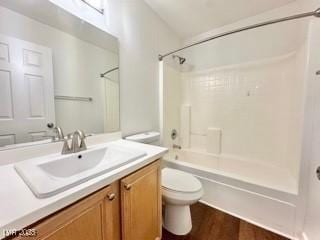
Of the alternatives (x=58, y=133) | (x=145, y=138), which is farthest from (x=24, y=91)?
(x=145, y=138)

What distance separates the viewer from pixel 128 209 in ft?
2.94

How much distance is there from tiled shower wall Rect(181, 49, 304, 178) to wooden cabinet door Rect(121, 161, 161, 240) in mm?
1505

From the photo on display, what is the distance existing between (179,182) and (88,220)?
0.92 metres

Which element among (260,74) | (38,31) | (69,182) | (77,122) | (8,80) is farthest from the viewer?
(260,74)

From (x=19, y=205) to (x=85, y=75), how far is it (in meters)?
1.01

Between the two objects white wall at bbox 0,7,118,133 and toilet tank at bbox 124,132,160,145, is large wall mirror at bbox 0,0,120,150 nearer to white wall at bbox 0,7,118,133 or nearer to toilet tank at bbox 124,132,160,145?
white wall at bbox 0,7,118,133

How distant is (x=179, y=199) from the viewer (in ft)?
4.29

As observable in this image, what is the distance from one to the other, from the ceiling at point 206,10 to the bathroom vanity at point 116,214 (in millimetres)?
1809

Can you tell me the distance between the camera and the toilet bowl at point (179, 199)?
1312 mm

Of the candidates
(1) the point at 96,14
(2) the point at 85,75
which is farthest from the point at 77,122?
(1) the point at 96,14

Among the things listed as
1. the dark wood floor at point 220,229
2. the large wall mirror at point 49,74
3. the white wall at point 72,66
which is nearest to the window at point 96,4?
the large wall mirror at point 49,74

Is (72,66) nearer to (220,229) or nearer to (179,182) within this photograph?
(179,182)

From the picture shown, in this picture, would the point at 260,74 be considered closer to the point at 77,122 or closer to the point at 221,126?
the point at 221,126

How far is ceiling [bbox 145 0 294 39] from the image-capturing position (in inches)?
70.2
